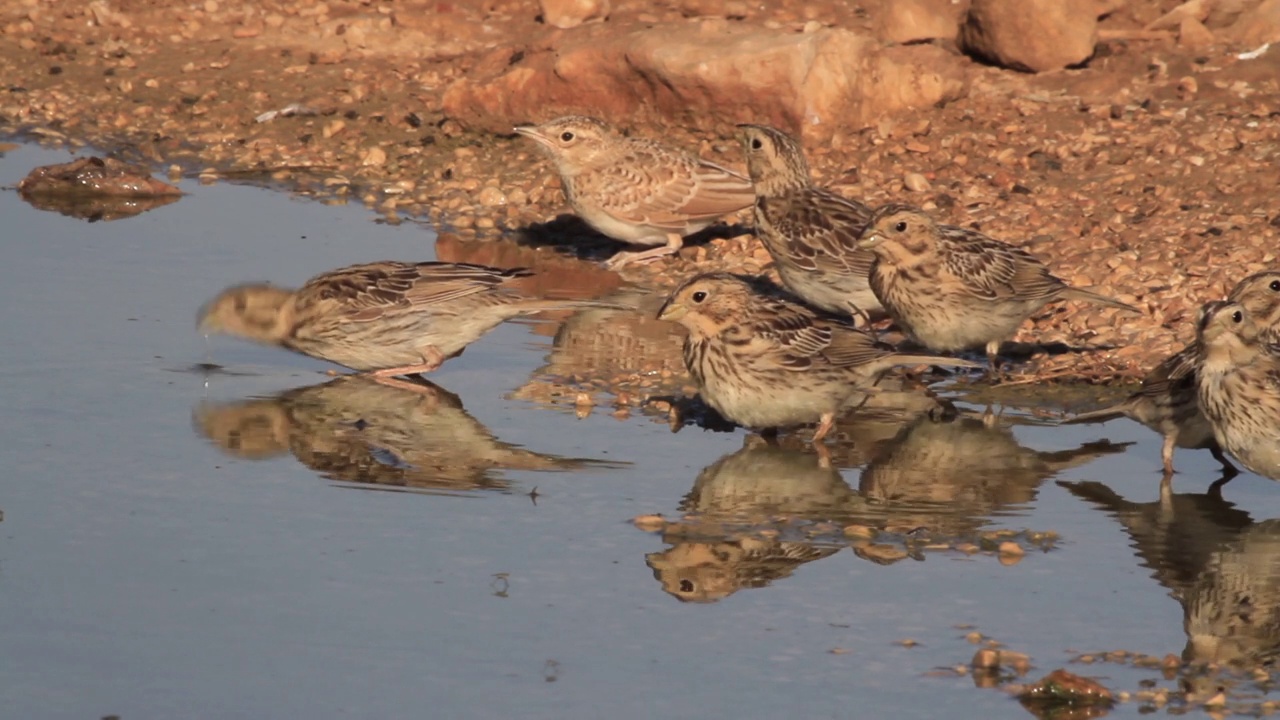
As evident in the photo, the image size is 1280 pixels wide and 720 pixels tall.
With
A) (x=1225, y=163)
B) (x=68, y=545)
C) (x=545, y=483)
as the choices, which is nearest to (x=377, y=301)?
(x=545, y=483)

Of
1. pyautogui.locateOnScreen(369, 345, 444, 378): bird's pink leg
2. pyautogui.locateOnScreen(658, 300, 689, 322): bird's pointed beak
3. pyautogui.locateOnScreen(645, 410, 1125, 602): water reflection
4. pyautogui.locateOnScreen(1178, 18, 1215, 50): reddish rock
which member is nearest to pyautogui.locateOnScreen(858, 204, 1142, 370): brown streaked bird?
pyautogui.locateOnScreen(645, 410, 1125, 602): water reflection

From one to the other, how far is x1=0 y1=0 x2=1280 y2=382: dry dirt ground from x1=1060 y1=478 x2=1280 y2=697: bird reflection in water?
1.83m

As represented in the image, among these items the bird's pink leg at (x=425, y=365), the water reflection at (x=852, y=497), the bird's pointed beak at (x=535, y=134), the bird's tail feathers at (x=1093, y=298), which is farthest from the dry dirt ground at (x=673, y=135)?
the bird's pink leg at (x=425, y=365)

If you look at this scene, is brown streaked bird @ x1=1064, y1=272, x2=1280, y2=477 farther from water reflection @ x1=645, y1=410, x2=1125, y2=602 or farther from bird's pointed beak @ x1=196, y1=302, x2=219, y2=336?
bird's pointed beak @ x1=196, y1=302, x2=219, y2=336

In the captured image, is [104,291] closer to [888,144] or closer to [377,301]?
[377,301]

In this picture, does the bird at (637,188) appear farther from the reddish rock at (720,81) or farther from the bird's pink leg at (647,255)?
the reddish rock at (720,81)

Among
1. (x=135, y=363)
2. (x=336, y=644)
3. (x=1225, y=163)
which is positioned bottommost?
(x=336, y=644)

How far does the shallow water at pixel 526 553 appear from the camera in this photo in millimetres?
5793

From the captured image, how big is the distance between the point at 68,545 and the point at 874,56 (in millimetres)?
8398

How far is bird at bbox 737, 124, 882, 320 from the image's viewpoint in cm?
1057

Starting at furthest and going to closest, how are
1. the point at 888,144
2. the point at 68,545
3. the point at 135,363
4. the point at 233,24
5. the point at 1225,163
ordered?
the point at 233,24
the point at 888,144
the point at 1225,163
the point at 135,363
the point at 68,545

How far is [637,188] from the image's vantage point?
40.4 ft

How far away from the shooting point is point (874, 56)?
45.3 feet

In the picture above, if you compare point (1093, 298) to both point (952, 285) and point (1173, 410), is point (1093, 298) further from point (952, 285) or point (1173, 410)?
point (1173, 410)
